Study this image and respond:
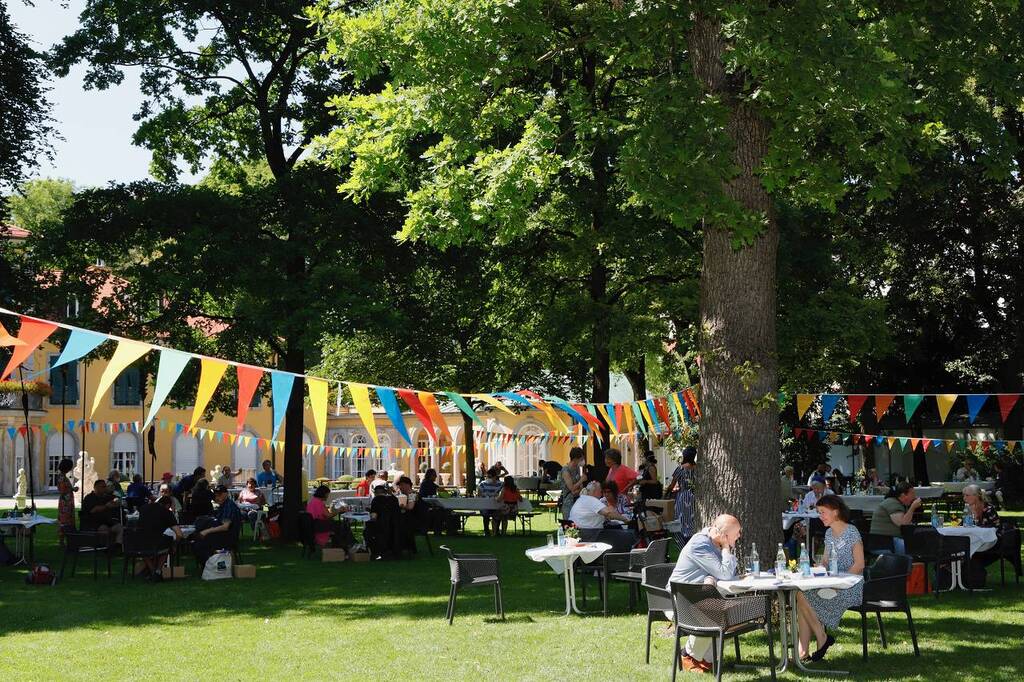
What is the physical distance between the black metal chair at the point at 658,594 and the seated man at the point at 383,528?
8.18 metres

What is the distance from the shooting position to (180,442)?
51531 mm

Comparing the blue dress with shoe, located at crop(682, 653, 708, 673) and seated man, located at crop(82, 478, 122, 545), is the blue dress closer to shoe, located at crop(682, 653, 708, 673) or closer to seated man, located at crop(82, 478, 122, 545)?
shoe, located at crop(682, 653, 708, 673)

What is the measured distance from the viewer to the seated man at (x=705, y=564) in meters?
8.16

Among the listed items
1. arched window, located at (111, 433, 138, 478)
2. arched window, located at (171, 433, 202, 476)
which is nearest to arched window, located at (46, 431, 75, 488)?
arched window, located at (111, 433, 138, 478)

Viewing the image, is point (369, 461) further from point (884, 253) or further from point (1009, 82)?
point (1009, 82)

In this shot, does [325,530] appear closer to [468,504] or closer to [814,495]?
[468,504]

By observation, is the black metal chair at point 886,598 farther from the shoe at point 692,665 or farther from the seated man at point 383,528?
Result: the seated man at point 383,528

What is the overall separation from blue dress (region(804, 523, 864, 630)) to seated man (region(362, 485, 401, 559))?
29.8 ft

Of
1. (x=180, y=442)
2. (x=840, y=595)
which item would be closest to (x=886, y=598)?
(x=840, y=595)

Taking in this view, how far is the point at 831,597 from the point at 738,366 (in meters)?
2.17

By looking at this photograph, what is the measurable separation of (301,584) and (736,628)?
7689 mm

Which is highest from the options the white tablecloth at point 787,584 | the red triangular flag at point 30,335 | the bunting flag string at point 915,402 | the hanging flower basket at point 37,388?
the hanging flower basket at point 37,388

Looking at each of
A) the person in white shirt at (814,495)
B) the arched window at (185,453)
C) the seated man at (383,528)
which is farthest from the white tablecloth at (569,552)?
the arched window at (185,453)

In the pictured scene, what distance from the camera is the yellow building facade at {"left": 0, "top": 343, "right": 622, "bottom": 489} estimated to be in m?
45.9
